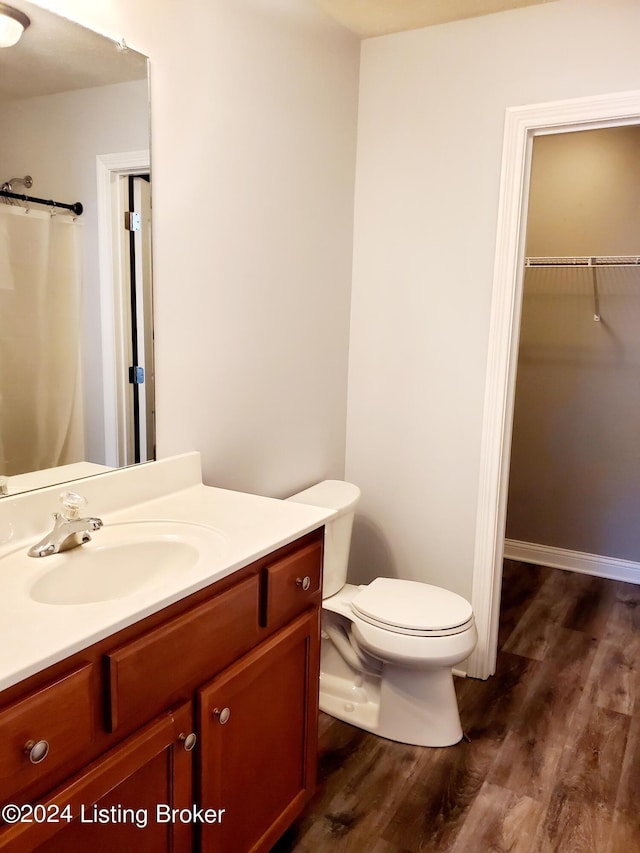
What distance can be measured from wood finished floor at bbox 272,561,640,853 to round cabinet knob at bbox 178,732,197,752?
671 mm

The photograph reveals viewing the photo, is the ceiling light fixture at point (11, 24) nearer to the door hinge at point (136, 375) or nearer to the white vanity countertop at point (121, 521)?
the door hinge at point (136, 375)

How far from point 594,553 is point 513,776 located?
5.95ft

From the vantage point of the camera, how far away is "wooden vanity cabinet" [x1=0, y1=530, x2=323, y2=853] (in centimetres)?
95

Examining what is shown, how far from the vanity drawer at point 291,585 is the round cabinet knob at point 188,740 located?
277 mm

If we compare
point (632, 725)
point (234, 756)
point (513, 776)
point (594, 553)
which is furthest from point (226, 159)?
point (594, 553)

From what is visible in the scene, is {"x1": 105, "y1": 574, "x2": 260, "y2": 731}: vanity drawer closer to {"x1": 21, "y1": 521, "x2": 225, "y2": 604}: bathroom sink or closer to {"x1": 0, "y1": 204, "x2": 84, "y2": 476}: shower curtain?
{"x1": 21, "y1": 521, "x2": 225, "y2": 604}: bathroom sink

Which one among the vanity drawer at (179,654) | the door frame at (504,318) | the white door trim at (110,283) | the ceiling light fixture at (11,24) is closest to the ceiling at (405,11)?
the door frame at (504,318)

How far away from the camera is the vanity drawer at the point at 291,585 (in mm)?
1429

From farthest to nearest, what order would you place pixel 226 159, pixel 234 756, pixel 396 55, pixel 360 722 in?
pixel 396 55 → pixel 360 722 → pixel 226 159 → pixel 234 756

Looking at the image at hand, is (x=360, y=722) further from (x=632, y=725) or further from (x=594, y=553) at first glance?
(x=594, y=553)

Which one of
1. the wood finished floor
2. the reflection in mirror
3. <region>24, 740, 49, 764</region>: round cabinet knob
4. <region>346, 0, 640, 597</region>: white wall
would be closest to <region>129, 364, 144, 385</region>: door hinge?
the reflection in mirror

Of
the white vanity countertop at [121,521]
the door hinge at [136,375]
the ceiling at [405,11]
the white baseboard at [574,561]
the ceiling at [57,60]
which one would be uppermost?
the ceiling at [405,11]

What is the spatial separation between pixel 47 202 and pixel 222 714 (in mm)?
1167

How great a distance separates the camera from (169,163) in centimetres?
172
